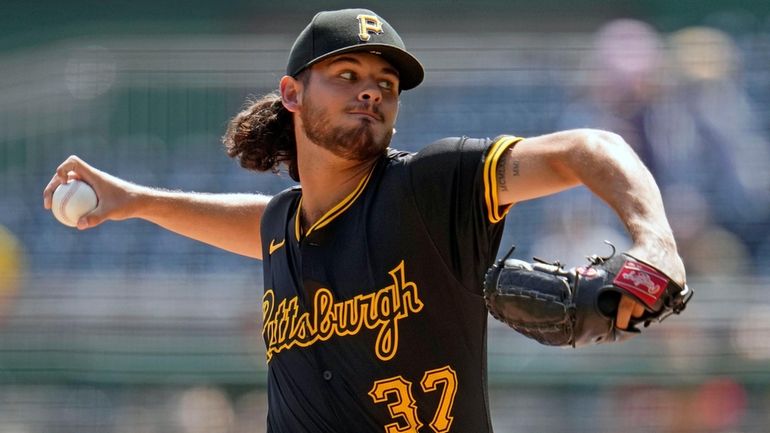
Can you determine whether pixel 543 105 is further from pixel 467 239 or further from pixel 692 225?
pixel 467 239

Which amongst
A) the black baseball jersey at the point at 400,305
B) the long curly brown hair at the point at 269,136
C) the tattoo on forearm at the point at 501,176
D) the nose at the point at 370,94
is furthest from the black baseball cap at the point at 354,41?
the tattoo on forearm at the point at 501,176

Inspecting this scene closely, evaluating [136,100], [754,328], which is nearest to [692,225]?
[754,328]

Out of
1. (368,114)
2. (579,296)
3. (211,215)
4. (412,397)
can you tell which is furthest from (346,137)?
(579,296)

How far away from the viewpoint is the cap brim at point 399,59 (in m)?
3.45

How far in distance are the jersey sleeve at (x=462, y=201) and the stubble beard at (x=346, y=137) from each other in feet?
0.67

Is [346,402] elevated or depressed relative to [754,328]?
elevated

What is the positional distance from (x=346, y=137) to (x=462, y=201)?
489 millimetres

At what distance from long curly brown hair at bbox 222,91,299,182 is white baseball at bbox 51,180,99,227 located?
572mm

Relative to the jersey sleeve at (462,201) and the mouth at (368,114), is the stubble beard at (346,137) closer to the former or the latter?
the mouth at (368,114)

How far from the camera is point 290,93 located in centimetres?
382

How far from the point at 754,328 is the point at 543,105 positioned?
197 cm

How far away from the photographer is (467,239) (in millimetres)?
3236

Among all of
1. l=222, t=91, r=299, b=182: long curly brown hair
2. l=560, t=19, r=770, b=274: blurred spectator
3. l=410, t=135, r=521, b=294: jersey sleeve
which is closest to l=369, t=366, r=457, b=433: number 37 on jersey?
l=410, t=135, r=521, b=294: jersey sleeve

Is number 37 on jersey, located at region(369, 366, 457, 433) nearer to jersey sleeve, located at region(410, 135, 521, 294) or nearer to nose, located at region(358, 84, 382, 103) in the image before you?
jersey sleeve, located at region(410, 135, 521, 294)
